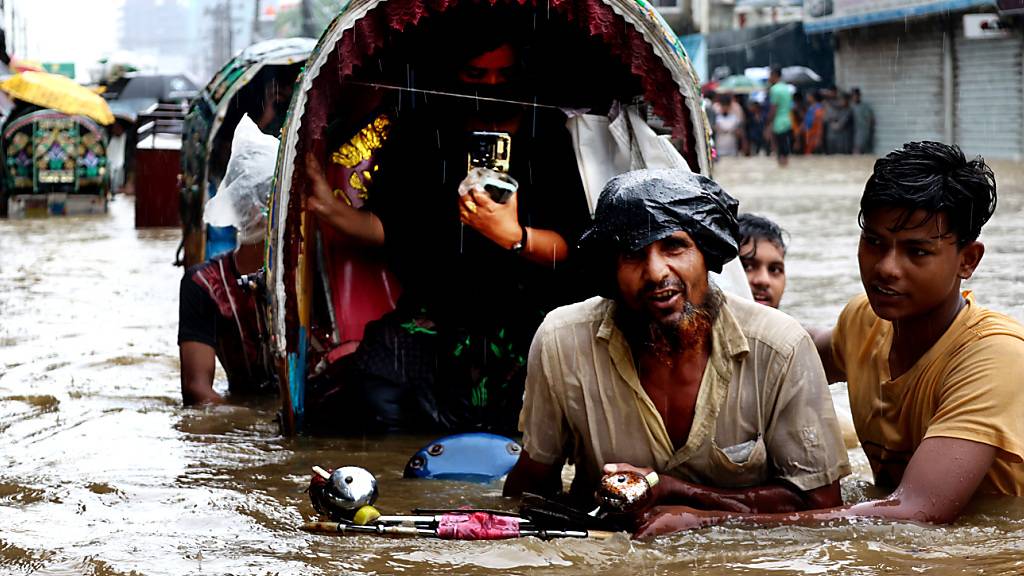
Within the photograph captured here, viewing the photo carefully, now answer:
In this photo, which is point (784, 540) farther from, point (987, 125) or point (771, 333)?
point (987, 125)

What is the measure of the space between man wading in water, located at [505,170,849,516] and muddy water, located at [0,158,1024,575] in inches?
6.4

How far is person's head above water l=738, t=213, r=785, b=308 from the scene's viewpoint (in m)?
5.64

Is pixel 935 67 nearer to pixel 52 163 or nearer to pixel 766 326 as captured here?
pixel 52 163

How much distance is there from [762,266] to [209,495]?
232 centimetres

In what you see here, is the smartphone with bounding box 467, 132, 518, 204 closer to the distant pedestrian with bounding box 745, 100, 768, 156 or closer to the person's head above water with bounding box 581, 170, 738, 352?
the person's head above water with bounding box 581, 170, 738, 352

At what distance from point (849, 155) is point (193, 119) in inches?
985

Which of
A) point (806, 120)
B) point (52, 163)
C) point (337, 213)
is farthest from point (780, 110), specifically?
point (337, 213)

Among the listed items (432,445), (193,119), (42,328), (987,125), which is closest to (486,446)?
(432,445)

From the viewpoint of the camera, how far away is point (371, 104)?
5930 mm

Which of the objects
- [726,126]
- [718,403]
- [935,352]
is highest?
[726,126]

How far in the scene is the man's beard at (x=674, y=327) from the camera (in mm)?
3508

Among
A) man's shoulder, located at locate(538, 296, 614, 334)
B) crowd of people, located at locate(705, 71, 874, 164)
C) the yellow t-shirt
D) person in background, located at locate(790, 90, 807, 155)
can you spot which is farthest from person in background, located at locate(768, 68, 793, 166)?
man's shoulder, located at locate(538, 296, 614, 334)

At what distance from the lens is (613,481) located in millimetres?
3482

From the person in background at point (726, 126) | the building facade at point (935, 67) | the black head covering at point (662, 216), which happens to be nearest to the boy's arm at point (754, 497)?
the black head covering at point (662, 216)
